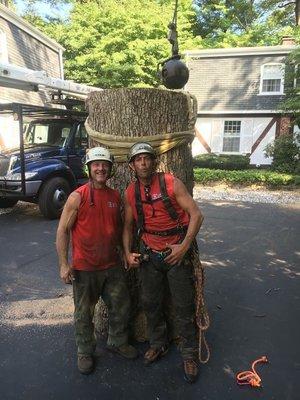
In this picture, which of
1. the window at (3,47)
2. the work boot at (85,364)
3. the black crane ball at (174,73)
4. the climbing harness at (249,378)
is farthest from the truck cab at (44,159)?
the window at (3,47)

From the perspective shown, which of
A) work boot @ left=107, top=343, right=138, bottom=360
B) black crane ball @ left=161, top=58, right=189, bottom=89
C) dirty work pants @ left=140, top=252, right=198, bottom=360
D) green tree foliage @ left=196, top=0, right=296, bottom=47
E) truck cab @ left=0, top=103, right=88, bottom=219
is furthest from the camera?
green tree foliage @ left=196, top=0, right=296, bottom=47

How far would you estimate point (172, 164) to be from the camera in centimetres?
312

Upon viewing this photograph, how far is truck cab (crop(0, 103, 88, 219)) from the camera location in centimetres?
764

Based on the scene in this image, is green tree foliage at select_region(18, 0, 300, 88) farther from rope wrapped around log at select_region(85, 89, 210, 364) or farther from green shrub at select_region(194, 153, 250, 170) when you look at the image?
rope wrapped around log at select_region(85, 89, 210, 364)

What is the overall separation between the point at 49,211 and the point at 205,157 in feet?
33.2

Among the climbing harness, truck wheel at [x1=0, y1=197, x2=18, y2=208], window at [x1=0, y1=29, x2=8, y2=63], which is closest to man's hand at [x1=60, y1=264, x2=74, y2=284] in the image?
the climbing harness

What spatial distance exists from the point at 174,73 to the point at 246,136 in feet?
50.3

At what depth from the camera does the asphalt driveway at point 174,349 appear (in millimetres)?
2736

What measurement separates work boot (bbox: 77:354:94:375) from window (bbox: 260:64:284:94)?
60.0ft

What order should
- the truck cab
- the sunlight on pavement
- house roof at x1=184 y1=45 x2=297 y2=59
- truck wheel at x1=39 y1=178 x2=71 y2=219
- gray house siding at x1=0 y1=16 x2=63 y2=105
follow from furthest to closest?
house roof at x1=184 y1=45 x2=297 y2=59 → gray house siding at x1=0 y1=16 x2=63 y2=105 → truck wheel at x1=39 y1=178 x2=71 y2=219 → the truck cab → the sunlight on pavement

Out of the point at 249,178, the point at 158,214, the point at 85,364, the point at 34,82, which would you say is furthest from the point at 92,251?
the point at 249,178

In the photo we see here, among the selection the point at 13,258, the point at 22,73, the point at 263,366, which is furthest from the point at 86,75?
the point at 263,366

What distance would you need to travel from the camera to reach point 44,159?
806 cm

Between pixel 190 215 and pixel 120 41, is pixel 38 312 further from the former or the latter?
pixel 120 41
